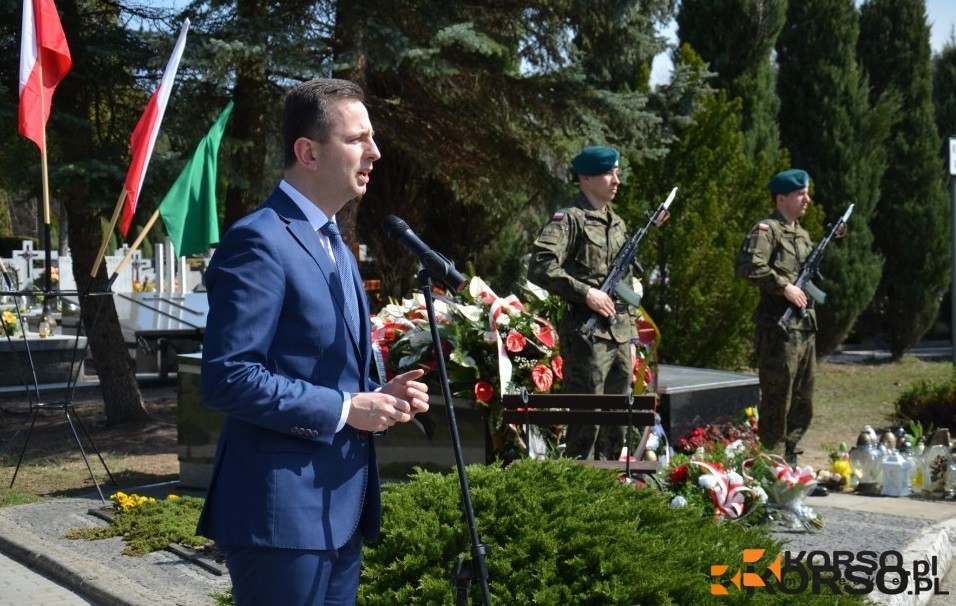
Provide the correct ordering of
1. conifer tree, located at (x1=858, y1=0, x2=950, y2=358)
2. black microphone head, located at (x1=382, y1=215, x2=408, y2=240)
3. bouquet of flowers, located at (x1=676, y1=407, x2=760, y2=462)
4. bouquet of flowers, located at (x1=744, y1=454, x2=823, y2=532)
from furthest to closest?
conifer tree, located at (x1=858, y1=0, x2=950, y2=358) → bouquet of flowers, located at (x1=676, y1=407, x2=760, y2=462) → bouquet of flowers, located at (x1=744, y1=454, x2=823, y2=532) → black microphone head, located at (x1=382, y1=215, x2=408, y2=240)

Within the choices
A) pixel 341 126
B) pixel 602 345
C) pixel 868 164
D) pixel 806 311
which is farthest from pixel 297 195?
pixel 868 164

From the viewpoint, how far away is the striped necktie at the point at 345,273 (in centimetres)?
278

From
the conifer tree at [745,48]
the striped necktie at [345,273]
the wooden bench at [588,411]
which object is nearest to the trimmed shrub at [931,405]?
the wooden bench at [588,411]

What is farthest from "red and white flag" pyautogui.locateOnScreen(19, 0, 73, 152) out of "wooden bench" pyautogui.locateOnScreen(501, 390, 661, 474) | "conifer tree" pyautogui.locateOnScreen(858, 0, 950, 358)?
"conifer tree" pyautogui.locateOnScreen(858, 0, 950, 358)

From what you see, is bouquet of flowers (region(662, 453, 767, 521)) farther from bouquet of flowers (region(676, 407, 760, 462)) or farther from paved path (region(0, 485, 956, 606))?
bouquet of flowers (region(676, 407, 760, 462))

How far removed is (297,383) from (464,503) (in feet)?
2.04

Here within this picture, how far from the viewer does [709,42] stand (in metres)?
17.0

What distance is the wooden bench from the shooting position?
6.03 m

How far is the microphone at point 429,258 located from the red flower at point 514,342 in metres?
4.02

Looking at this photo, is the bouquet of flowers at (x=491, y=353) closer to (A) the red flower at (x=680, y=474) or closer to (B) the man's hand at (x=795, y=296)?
(A) the red flower at (x=680, y=474)

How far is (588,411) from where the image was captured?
614cm

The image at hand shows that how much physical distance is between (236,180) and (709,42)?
31.8 feet

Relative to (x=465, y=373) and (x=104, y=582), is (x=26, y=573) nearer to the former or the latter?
(x=104, y=582)

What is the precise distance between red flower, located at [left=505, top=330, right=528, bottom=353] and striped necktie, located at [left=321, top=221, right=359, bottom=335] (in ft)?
13.5
